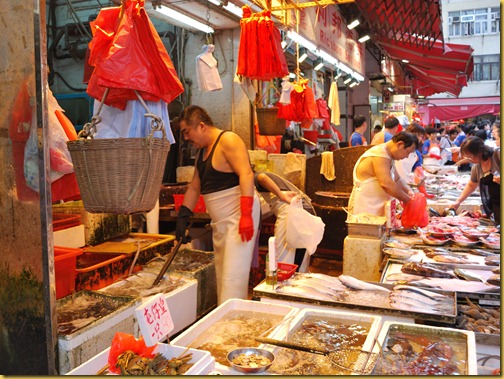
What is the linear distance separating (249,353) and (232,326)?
1.67 ft

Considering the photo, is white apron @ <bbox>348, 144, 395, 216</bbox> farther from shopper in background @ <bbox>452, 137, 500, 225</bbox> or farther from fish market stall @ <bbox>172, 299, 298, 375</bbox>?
fish market stall @ <bbox>172, 299, 298, 375</bbox>

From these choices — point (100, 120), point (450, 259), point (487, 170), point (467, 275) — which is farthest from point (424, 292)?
point (487, 170)

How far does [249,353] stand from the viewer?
7.79 feet

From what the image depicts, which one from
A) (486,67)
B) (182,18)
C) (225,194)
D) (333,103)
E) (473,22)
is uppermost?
(473,22)

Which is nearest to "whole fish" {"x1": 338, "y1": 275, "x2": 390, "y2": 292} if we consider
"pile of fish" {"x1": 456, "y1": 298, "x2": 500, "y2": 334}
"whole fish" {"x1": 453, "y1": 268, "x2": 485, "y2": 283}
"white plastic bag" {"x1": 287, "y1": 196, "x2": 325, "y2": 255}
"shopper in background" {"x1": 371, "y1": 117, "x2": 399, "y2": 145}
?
"pile of fish" {"x1": 456, "y1": 298, "x2": 500, "y2": 334}

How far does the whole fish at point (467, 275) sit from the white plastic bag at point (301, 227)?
5.88ft

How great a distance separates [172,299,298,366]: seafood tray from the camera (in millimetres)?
2586

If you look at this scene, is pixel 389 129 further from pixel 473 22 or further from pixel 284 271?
pixel 473 22

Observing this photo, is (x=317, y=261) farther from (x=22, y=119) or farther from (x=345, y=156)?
(x=22, y=119)

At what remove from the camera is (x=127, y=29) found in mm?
2439

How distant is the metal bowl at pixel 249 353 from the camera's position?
2.19 m

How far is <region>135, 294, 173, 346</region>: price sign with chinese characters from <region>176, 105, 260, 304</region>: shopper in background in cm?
243

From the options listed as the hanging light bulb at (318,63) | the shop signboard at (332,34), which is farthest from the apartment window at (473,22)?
the hanging light bulb at (318,63)

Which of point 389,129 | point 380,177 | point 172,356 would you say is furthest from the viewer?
point 389,129
